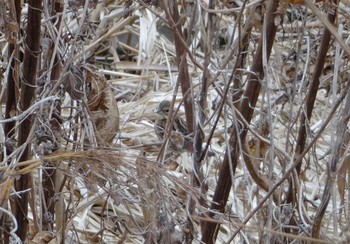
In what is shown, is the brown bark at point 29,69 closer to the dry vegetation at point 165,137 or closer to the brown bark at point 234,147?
the dry vegetation at point 165,137

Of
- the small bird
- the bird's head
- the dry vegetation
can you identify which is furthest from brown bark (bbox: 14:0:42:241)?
the bird's head

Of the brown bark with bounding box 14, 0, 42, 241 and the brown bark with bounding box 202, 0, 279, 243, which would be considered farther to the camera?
the brown bark with bounding box 202, 0, 279, 243

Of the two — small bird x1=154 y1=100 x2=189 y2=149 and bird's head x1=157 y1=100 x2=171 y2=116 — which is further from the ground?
bird's head x1=157 y1=100 x2=171 y2=116

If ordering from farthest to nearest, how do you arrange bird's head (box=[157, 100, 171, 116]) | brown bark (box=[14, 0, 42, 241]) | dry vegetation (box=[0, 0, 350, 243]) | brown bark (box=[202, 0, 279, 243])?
bird's head (box=[157, 100, 171, 116]) < brown bark (box=[202, 0, 279, 243]) < brown bark (box=[14, 0, 42, 241]) < dry vegetation (box=[0, 0, 350, 243])

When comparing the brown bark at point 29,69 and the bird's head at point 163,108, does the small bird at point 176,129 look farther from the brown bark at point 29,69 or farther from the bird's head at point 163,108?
the brown bark at point 29,69

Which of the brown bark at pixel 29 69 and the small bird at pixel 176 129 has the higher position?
the brown bark at pixel 29 69

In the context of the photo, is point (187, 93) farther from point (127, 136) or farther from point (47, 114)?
point (127, 136)

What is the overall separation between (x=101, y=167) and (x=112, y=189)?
0.09 m

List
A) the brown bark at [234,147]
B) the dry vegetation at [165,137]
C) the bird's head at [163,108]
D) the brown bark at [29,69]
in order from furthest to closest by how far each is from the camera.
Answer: the bird's head at [163,108] < the brown bark at [234,147] < the brown bark at [29,69] < the dry vegetation at [165,137]

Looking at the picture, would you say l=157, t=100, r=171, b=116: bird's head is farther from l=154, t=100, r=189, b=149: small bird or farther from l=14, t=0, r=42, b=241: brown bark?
l=14, t=0, r=42, b=241: brown bark

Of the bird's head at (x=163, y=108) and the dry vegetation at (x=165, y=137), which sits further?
the bird's head at (x=163, y=108)

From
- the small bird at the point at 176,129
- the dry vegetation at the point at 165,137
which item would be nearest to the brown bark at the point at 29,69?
the dry vegetation at the point at 165,137

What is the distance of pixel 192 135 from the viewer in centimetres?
131

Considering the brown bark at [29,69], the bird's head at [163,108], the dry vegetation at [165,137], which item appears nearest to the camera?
the dry vegetation at [165,137]
